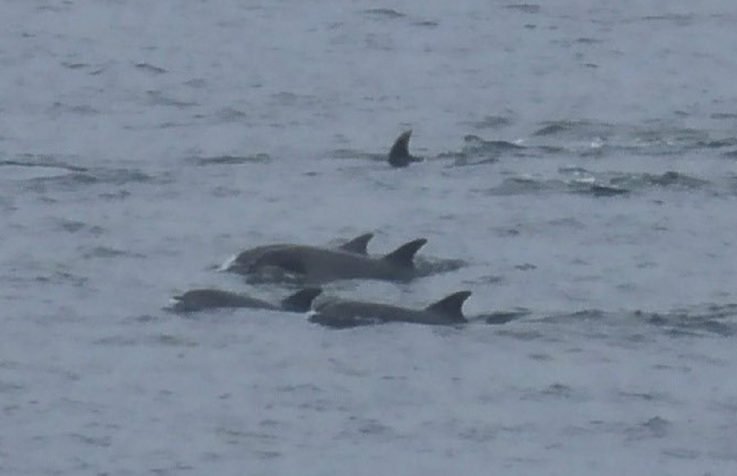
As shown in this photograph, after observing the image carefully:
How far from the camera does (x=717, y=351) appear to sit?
2153 centimetres

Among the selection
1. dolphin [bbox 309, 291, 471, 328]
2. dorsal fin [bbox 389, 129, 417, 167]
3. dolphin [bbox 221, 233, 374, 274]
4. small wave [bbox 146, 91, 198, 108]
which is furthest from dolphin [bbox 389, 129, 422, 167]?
dolphin [bbox 309, 291, 471, 328]

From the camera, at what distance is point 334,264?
80.1ft

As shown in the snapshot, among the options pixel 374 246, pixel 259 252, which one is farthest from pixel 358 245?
pixel 374 246

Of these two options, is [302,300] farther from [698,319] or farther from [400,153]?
[400,153]

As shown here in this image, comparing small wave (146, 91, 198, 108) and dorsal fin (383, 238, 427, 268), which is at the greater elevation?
dorsal fin (383, 238, 427, 268)

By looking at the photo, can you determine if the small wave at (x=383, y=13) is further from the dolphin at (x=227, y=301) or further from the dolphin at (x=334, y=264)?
the dolphin at (x=227, y=301)

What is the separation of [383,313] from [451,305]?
58cm

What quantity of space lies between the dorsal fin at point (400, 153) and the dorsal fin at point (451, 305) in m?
8.12

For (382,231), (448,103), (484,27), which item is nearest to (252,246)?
(382,231)

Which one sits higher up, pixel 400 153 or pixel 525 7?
pixel 400 153

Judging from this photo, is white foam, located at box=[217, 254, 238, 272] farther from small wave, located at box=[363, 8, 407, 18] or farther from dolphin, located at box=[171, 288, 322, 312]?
small wave, located at box=[363, 8, 407, 18]

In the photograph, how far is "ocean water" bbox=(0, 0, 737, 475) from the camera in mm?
19219

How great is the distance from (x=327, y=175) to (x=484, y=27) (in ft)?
60.3

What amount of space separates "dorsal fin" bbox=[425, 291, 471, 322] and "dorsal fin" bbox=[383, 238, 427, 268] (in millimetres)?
1898
